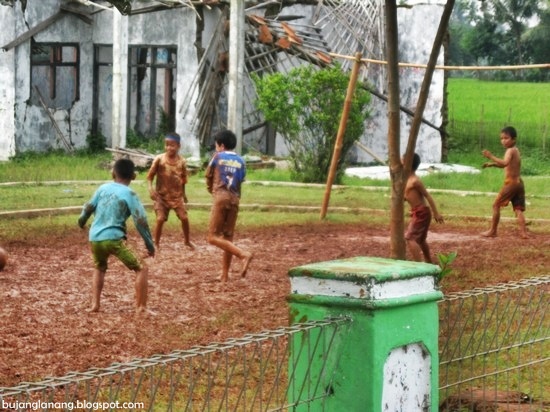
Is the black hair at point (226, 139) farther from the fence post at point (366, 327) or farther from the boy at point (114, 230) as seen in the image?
the fence post at point (366, 327)

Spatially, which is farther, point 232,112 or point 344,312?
point 232,112

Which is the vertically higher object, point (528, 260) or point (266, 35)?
point (266, 35)

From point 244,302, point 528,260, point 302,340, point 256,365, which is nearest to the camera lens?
point 302,340

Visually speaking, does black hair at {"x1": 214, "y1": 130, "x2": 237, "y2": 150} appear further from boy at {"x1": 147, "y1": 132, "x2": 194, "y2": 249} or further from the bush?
the bush

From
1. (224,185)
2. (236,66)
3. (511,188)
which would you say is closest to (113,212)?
(224,185)

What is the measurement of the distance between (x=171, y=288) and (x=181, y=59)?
16.0 meters

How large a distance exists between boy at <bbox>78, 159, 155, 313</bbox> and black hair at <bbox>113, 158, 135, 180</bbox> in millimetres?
35

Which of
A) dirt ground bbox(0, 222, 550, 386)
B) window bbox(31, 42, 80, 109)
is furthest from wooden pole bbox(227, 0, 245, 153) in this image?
dirt ground bbox(0, 222, 550, 386)

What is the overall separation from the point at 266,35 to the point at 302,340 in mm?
22387

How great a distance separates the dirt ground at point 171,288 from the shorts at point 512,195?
415 millimetres

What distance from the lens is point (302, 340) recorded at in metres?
5.29

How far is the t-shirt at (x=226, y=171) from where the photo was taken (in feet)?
43.1

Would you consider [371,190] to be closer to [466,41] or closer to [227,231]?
[227,231]

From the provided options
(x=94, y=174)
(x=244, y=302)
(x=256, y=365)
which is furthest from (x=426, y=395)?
(x=94, y=174)
